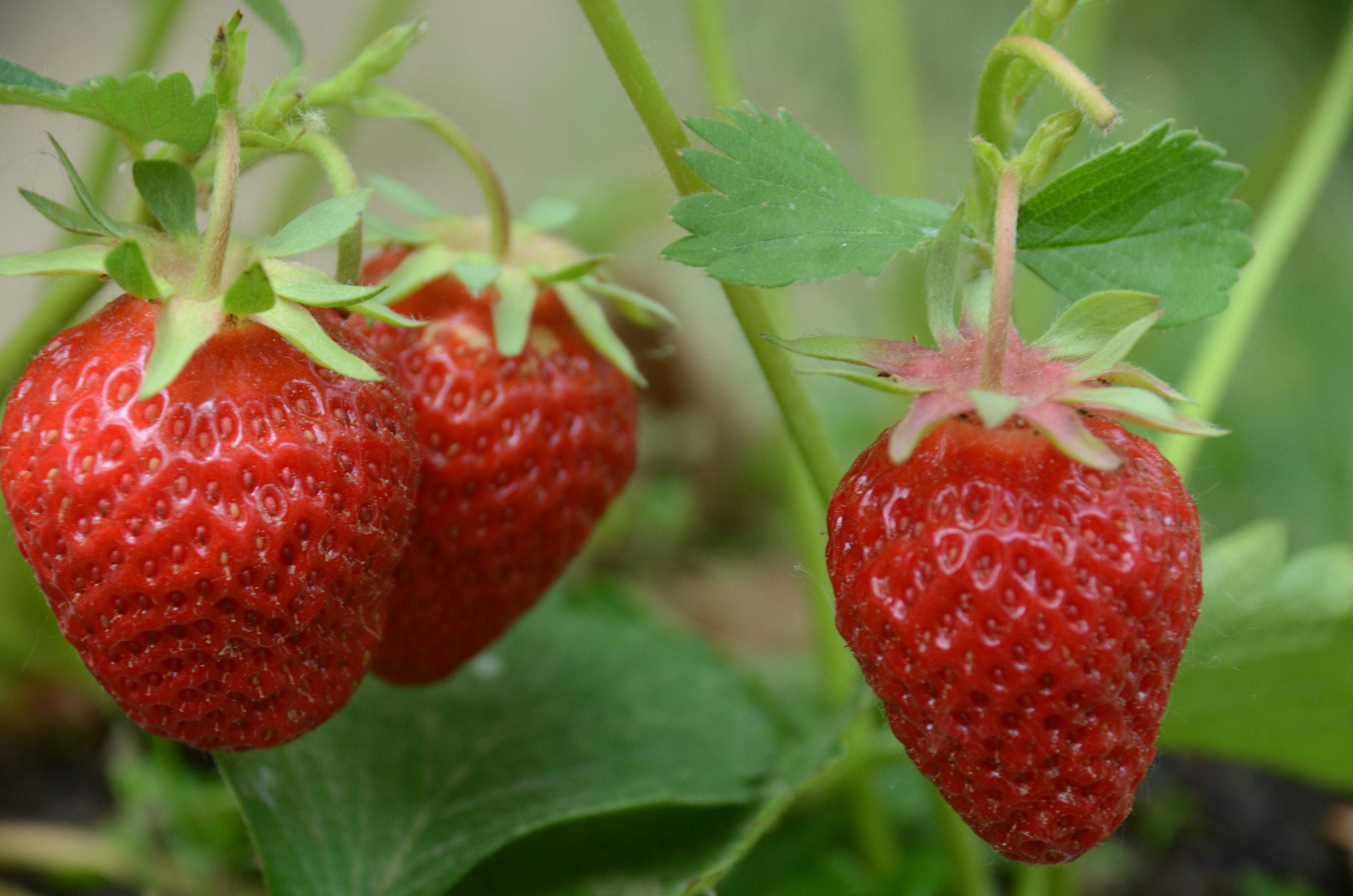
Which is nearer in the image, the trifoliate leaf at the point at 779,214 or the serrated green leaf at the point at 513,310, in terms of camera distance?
the trifoliate leaf at the point at 779,214

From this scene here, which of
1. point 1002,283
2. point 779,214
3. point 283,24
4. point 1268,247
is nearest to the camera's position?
point 1002,283

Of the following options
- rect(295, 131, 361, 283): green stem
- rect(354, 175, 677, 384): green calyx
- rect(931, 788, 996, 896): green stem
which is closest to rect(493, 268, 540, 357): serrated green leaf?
rect(354, 175, 677, 384): green calyx

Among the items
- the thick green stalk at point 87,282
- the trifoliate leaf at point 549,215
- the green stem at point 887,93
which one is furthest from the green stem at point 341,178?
the green stem at point 887,93

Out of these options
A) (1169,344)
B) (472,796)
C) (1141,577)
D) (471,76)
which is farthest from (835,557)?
(471,76)

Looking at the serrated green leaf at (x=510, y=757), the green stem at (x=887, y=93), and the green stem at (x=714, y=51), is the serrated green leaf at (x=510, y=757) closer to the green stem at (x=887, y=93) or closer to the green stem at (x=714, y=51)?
the green stem at (x=714, y=51)

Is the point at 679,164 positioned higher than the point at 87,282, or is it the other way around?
the point at 87,282

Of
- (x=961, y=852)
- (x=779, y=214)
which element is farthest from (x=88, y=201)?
(x=961, y=852)

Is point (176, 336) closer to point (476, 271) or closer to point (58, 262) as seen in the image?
point (58, 262)
